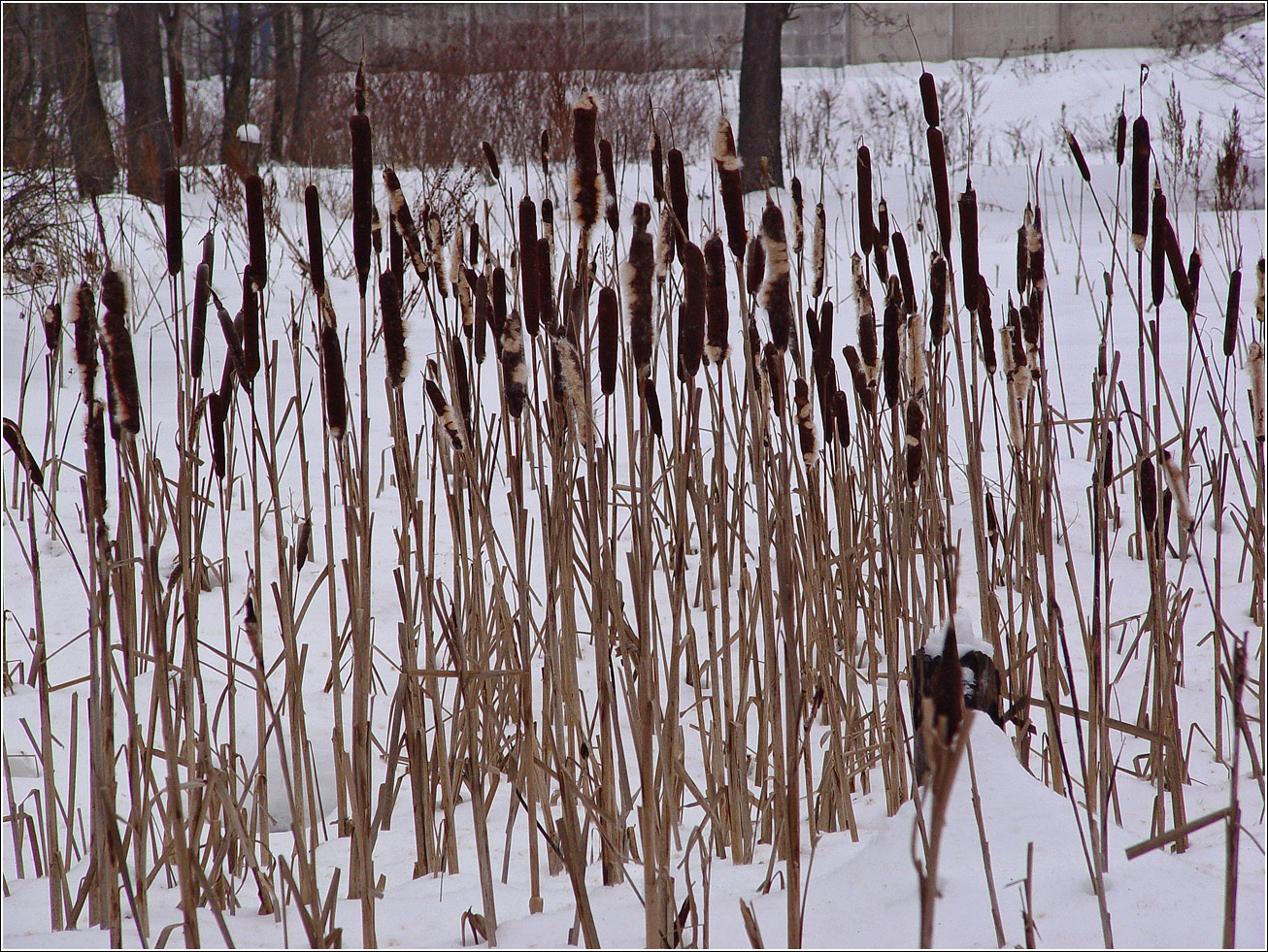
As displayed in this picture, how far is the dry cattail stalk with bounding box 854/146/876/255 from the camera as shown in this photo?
106 centimetres

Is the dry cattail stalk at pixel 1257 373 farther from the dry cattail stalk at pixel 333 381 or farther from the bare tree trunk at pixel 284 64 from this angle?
the bare tree trunk at pixel 284 64

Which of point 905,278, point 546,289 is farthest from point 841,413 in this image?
point 546,289

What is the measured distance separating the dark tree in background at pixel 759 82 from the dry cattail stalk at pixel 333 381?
6.69 metres

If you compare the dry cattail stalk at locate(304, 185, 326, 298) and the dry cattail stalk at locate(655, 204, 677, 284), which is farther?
the dry cattail stalk at locate(655, 204, 677, 284)

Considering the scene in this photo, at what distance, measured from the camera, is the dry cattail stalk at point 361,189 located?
0.86 metres

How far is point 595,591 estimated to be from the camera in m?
1.08

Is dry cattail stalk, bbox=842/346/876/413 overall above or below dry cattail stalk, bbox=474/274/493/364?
below

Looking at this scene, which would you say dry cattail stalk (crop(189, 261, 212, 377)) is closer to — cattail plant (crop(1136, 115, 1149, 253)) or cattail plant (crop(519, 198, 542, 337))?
cattail plant (crop(519, 198, 542, 337))

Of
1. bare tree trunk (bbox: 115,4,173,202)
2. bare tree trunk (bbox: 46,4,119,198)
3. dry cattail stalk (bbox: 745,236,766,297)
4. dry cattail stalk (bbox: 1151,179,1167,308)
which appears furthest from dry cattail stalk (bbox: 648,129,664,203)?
bare tree trunk (bbox: 115,4,173,202)

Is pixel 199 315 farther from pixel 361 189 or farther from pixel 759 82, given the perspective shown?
pixel 759 82

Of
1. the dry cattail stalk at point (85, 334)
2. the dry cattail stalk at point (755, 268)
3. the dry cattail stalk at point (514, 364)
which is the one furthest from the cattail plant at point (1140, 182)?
the dry cattail stalk at point (85, 334)

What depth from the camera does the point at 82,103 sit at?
4.61m

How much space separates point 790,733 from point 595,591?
0.24m

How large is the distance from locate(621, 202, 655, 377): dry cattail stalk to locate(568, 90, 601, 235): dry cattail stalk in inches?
3.2
